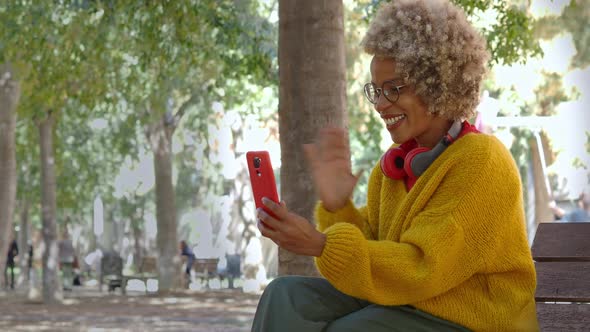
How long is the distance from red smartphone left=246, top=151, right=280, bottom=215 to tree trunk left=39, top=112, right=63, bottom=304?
20.7m

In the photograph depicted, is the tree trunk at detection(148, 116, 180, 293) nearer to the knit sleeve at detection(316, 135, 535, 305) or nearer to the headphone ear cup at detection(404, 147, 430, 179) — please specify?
the headphone ear cup at detection(404, 147, 430, 179)

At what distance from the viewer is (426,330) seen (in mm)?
3369

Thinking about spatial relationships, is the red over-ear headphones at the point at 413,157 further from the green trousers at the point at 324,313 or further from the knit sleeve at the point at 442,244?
the green trousers at the point at 324,313

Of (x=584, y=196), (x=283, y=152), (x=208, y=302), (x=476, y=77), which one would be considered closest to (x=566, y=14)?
(x=584, y=196)

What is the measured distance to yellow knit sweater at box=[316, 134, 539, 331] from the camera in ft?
10.7

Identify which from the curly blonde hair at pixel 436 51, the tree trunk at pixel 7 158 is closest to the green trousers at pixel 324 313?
the curly blonde hair at pixel 436 51

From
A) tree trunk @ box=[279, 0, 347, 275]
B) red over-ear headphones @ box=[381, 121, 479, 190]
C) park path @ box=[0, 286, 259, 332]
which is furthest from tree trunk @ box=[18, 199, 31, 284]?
red over-ear headphones @ box=[381, 121, 479, 190]

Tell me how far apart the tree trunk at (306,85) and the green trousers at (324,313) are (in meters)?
3.36

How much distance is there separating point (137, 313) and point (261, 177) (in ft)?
60.1

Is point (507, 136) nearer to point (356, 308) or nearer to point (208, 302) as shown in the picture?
point (208, 302)

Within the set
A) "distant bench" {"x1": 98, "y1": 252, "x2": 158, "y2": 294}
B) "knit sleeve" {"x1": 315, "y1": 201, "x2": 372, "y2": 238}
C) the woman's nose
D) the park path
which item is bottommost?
the park path

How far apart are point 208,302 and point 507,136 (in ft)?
24.6

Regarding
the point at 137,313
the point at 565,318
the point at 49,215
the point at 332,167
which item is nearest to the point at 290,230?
the point at 332,167

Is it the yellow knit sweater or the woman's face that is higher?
the woman's face
